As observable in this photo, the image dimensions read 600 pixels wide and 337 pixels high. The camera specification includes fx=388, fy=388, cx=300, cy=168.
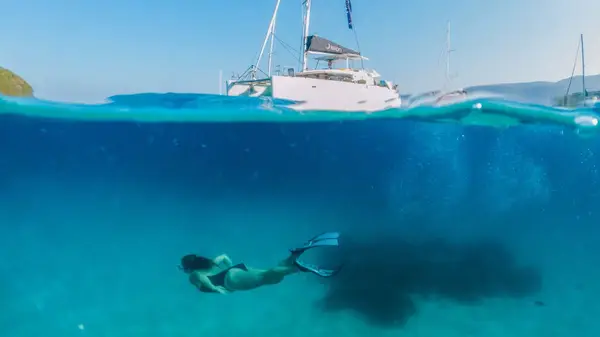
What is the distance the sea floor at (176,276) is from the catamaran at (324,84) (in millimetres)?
3334

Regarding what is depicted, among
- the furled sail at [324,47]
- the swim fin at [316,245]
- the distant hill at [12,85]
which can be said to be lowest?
the swim fin at [316,245]

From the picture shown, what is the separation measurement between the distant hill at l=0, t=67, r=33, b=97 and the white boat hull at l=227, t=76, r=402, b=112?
492cm

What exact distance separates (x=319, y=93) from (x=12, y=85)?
8624mm

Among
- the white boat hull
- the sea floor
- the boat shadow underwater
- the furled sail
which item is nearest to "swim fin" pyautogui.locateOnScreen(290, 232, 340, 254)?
the boat shadow underwater

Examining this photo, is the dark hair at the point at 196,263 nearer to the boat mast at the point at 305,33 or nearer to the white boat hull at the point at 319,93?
the white boat hull at the point at 319,93

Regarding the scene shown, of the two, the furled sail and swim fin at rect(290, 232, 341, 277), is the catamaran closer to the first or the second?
the furled sail

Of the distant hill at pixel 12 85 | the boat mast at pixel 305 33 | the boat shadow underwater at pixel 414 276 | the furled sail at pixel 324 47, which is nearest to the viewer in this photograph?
the distant hill at pixel 12 85

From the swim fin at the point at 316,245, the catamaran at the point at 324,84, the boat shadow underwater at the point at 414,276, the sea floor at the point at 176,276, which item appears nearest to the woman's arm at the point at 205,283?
the swim fin at the point at 316,245

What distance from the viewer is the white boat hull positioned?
11438 mm

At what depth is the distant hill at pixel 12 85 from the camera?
28.1 ft

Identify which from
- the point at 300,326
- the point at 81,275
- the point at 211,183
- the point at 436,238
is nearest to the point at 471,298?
the point at 436,238

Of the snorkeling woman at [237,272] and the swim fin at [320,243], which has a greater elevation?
the swim fin at [320,243]

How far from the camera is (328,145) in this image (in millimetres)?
12203

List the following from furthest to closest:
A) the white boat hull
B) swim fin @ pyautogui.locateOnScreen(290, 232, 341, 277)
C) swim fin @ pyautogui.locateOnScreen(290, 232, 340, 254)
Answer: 1. the white boat hull
2. swim fin @ pyautogui.locateOnScreen(290, 232, 340, 254)
3. swim fin @ pyautogui.locateOnScreen(290, 232, 341, 277)
